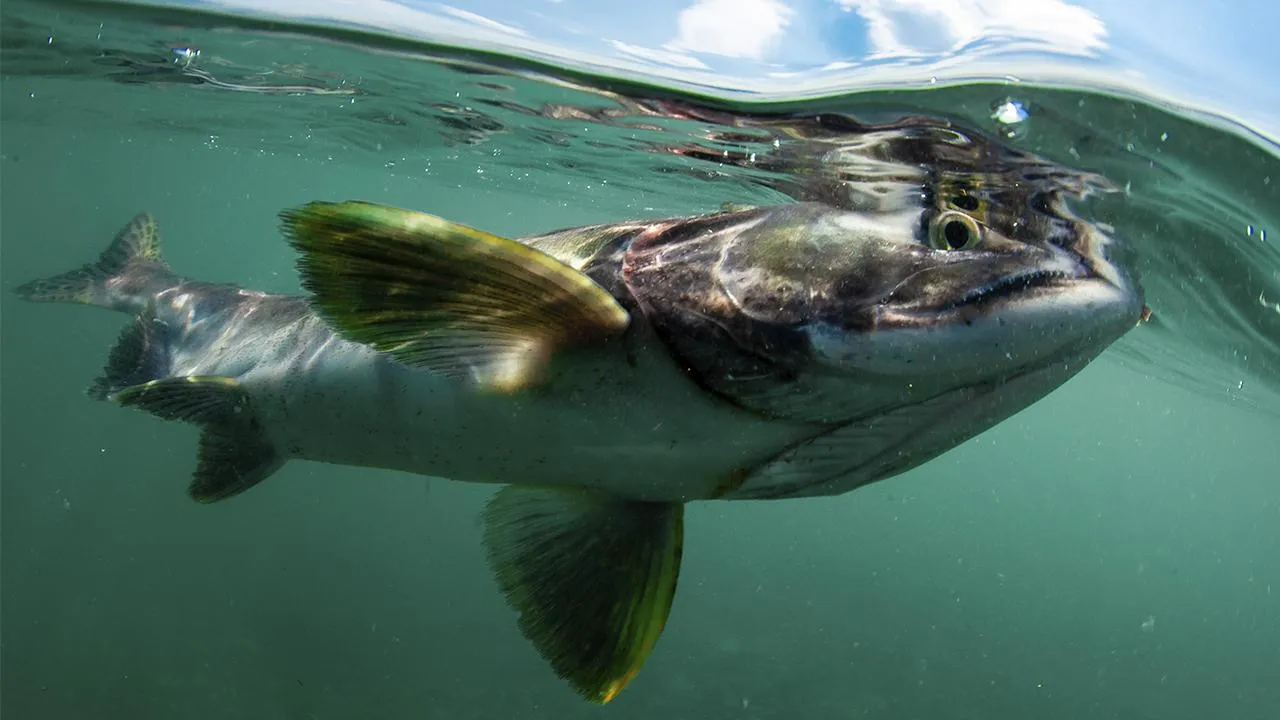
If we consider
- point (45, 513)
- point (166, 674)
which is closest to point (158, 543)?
point (45, 513)

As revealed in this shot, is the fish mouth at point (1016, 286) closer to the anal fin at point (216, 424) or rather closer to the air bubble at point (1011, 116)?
the anal fin at point (216, 424)

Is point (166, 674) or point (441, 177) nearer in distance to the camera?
point (166, 674)

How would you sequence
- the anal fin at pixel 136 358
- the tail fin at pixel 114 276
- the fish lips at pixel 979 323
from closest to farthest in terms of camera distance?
the fish lips at pixel 979 323, the anal fin at pixel 136 358, the tail fin at pixel 114 276

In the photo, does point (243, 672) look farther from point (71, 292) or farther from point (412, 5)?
point (412, 5)

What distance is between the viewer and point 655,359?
241 cm

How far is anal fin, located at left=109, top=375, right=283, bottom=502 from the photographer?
12.3 ft

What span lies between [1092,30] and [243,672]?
1168 centimetres

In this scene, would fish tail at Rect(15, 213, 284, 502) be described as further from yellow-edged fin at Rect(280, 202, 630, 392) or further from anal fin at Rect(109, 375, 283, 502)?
yellow-edged fin at Rect(280, 202, 630, 392)

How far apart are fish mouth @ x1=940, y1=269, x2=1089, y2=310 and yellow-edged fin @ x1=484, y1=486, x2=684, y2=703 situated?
4.41 ft

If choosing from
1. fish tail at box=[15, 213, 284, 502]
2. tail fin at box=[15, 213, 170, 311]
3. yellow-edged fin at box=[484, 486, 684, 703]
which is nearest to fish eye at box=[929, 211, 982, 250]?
yellow-edged fin at box=[484, 486, 684, 703]

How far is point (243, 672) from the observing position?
10.4 m

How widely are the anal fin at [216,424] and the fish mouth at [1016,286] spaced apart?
10.5 ft

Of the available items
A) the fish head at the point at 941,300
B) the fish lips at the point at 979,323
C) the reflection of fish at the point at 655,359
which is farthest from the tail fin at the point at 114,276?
the fish lips at the point at 979,323

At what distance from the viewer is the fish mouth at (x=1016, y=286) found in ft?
6.91
